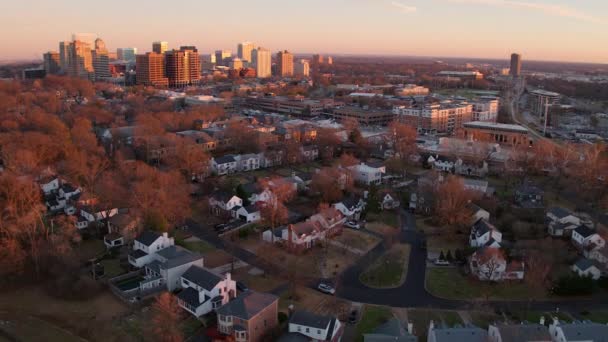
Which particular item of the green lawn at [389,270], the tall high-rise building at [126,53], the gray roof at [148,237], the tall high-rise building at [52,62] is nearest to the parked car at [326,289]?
the green lawn at [389,270]

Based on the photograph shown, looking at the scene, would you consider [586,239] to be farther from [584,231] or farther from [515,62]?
[515,62]

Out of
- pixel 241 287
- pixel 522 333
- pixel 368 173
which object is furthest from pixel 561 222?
pixel 241 287

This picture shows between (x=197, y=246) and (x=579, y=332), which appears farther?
(x=197, y=246)

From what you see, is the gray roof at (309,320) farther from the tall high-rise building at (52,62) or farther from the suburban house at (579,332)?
the tall high-rise building at (52,62)

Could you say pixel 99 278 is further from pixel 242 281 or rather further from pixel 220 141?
pixel 220 141

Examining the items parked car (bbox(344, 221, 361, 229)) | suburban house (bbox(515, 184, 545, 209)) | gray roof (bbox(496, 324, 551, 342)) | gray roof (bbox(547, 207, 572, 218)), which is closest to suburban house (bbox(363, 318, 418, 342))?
gray roof (bbox(496, 324, 551, 342))

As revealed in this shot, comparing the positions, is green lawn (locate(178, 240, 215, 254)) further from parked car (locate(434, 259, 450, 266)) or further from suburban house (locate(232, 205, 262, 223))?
parked car (locate(434, 259, 450, 266))

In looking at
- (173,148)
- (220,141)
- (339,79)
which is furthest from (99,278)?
(339,79)
